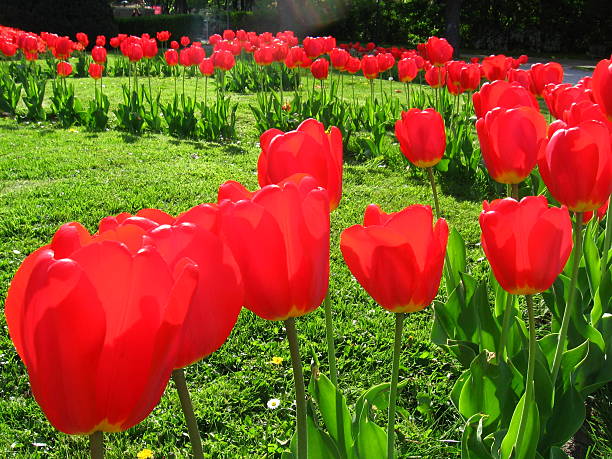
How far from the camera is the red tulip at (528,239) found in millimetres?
1410

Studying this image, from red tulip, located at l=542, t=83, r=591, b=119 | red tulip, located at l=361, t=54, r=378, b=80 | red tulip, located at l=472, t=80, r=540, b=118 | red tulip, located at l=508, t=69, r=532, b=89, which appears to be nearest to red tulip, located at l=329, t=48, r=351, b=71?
red tulip, located at l=361, t=54, r=378, b=80

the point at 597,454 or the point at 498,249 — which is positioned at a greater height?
the point at 498,249

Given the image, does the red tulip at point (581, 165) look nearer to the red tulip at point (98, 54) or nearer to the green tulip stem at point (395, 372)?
the green tulip stem at point (395, 372)

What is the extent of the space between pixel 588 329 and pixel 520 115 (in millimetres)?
869

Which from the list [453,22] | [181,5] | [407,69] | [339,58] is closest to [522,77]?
[407,69]

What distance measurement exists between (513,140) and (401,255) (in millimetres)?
879

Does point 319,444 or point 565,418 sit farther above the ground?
point 319,444

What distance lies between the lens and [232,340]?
3.27 meters

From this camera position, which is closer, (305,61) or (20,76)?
(305,61)

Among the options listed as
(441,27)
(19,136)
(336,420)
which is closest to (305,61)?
(19,136)

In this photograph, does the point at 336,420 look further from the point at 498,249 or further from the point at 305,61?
the point at 305,61

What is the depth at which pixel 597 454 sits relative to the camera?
229 centimetres

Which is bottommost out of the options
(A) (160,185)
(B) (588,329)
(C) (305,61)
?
(A) (160,185)

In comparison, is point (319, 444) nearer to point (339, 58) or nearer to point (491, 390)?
point (491, 390)
